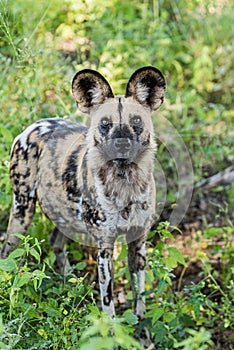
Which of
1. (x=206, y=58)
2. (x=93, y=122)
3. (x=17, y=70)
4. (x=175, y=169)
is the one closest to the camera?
(x=93, y=122)

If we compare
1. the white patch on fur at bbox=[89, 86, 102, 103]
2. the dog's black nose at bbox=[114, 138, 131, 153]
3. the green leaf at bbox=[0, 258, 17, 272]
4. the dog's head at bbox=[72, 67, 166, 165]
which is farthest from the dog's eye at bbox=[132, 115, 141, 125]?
the green leaf at bbox=[0, 258, 17, 272]

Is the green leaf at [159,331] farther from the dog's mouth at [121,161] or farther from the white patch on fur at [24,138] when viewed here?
the white patch on fur at [24,138]

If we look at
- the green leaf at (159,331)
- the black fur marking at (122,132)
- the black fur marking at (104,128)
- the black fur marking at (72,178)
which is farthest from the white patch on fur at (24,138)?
the green leaf at (159,331)

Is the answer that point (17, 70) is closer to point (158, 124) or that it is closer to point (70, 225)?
point (158, 124)

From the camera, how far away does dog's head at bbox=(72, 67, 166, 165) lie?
2.89 metres

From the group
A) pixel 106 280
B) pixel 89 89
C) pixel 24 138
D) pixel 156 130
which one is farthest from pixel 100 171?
pixel 156 130

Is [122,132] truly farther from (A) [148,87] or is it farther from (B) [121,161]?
(A) [148,87]

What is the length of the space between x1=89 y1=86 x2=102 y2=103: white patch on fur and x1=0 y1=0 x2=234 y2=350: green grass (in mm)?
641

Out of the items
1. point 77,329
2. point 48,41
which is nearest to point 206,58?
point 48,41

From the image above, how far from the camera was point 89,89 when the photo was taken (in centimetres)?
307

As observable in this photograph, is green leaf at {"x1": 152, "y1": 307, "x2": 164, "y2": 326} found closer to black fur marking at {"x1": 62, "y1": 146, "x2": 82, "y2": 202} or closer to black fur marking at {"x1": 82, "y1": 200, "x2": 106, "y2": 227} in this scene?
black fur marking at {"x1": 82, "y1": 200, "x2": 106, "y2": 227}

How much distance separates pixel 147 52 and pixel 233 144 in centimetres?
115

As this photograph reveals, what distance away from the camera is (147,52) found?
5.62 meters

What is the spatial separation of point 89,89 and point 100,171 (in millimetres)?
398
